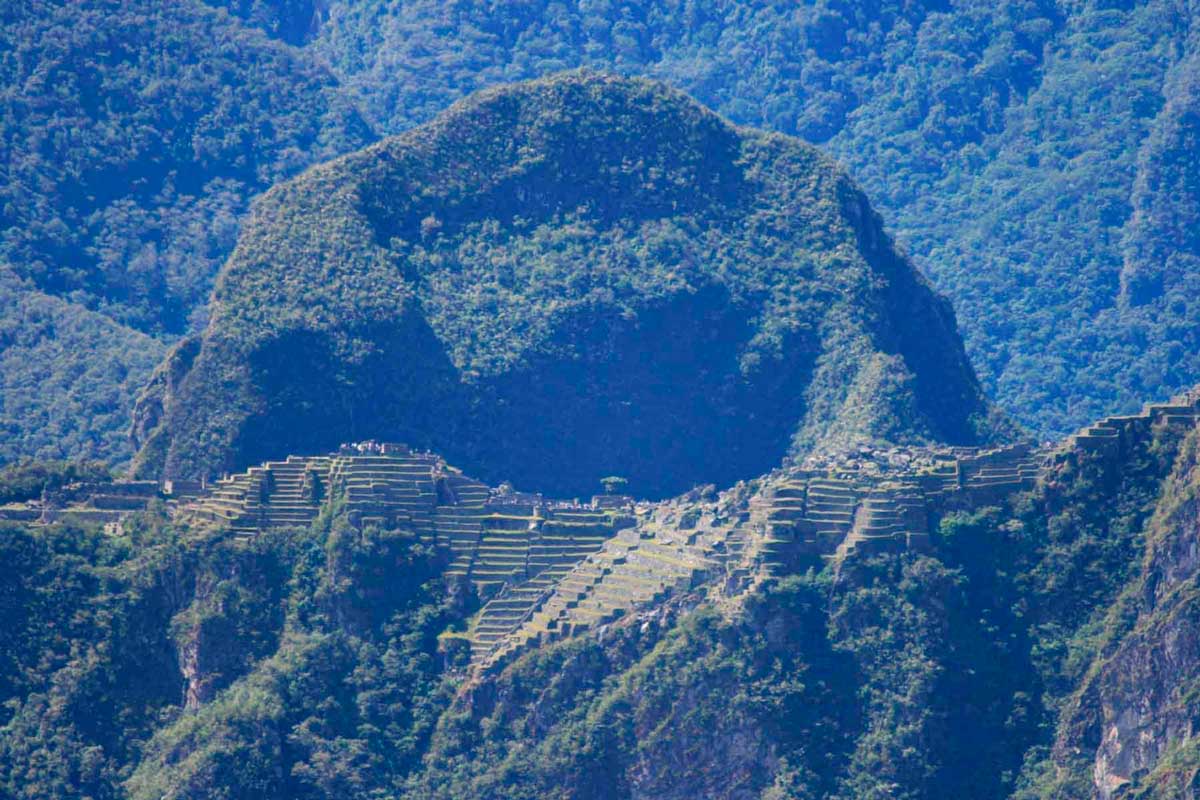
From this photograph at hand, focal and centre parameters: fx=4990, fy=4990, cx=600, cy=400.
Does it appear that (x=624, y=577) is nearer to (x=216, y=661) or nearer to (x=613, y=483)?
(x=216, y=661)

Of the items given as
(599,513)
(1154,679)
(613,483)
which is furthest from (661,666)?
(613,483)

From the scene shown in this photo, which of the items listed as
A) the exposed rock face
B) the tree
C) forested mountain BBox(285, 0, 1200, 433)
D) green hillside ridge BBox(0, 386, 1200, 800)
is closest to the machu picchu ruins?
green hillside ridge BBox(0, 386, 1200, 800)

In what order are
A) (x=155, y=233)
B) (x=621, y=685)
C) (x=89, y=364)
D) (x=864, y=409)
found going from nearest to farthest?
(x=621, y=685), (x=864, y=409), (x=89, y=364), (x=155, y=233)

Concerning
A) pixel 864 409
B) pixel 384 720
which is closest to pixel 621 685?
pixel 384 720

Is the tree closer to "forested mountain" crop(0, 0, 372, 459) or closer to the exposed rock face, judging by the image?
"forested mountain" crop(0, 0, 372, 459)

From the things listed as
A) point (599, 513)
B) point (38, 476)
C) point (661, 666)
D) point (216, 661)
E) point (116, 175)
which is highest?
point (116, 175)

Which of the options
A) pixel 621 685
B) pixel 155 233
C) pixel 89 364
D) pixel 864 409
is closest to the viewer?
pixel 621 685

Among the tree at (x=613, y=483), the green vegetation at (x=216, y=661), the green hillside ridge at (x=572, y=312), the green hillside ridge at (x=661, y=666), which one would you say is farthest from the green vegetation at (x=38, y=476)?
the tree at (x=613, y=483)

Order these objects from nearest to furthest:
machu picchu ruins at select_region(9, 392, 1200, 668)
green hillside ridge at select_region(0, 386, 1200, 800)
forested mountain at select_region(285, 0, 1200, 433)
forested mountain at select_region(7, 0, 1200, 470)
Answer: green hillside ridge at select_region(0, 386, 1200, 800) → machu picchu ruins at select_region(9, 392, 1200, 668) → forested mountain at select_region(285, 0, 1200, 433) → forested mountain at select_region(7, 0, 1200, 470)

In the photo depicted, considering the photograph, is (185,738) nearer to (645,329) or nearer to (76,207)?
(645,329)
